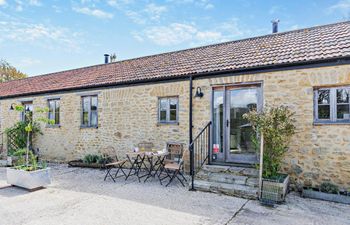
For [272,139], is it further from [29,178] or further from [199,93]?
[29,178]

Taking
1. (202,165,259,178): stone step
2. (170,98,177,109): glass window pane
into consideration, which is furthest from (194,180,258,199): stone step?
(170,98,177,109): glass window pane

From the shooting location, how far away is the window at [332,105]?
5.25 m

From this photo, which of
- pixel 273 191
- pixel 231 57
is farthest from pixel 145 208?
pixel 231 57

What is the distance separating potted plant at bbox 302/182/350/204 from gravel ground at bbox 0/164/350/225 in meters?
0.21

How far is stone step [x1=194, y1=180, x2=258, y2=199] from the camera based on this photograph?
5.05 meters

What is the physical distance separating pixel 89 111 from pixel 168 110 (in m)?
4.10

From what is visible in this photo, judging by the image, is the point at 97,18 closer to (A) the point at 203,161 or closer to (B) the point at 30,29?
(B) the point at 30,29

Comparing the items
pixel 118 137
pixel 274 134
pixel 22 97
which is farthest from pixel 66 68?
pixel 274 134

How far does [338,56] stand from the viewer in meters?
5.16

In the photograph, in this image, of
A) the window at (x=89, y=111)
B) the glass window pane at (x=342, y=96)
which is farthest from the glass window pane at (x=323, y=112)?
the window at (x=89, y=111)

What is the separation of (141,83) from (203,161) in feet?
12.3

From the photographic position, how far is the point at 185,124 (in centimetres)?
740

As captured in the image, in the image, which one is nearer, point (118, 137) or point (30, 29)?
point (118, 137)

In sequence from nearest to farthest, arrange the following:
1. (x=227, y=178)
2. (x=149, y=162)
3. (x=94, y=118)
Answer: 1. (x=227, y=178)
2. (x=149, y=162)
3. (x=94, y=118)
